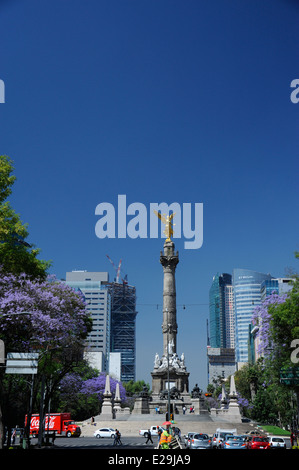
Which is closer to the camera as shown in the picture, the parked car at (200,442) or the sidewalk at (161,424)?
the parked car at (200,442)

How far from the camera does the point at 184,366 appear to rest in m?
79.6

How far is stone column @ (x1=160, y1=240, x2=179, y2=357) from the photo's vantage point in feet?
271

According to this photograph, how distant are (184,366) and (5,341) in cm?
5223

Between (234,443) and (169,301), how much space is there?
5360cm

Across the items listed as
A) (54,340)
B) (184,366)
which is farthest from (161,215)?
(54,340)

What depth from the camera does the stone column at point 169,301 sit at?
271 feet

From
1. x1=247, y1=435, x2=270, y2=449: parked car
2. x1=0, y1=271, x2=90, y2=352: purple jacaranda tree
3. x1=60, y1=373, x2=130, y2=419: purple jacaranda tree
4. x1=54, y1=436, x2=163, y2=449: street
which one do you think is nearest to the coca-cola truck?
x1=54, y1=436, x2=163, y2=449: street

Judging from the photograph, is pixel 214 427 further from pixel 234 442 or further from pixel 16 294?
pixel 16 294

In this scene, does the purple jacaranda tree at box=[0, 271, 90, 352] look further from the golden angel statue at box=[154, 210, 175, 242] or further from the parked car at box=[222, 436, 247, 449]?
the golden angel statue at box=[154, 210, 175, 242]

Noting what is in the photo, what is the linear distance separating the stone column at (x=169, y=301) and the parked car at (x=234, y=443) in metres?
48.9

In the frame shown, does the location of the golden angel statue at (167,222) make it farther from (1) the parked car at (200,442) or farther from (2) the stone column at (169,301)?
(1) the parked car at (200,442)

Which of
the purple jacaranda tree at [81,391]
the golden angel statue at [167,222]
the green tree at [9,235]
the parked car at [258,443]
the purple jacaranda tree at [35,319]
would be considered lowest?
the purple jacaranda tree at [81,391]

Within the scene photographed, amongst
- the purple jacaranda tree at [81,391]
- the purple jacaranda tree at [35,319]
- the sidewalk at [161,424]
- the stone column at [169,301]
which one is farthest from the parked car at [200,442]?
the stone column at [169,301]

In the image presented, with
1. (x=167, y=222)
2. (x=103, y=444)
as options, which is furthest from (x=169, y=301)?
(x=103, y=444)
